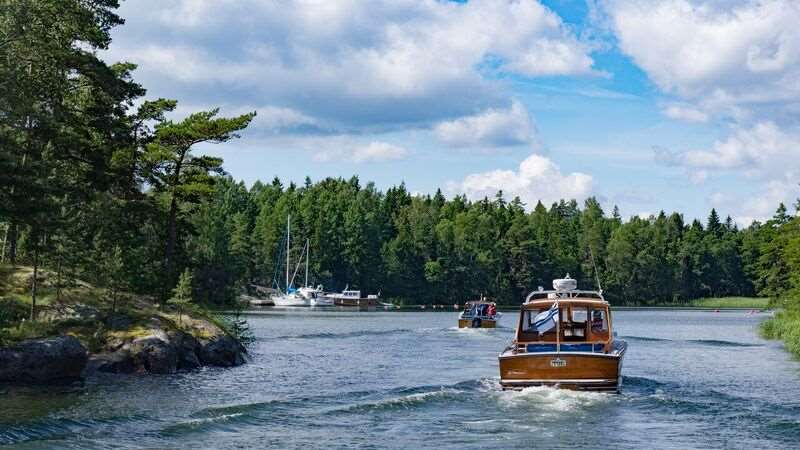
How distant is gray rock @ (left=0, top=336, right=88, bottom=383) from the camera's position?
31000mm

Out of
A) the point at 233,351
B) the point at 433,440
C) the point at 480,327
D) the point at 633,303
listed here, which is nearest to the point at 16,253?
the point at 233,351

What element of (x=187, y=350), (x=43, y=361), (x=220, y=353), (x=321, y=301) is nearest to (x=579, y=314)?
(x=220, y=353)

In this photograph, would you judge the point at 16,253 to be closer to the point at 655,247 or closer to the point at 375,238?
the point at 375,238

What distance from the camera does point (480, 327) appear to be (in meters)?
71.6

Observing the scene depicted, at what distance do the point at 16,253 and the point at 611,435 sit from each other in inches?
1372

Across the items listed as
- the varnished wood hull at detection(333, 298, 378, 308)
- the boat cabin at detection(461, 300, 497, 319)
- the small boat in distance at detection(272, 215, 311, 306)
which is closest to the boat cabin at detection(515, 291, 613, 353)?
the boat cabin at detection(461, 300, 497, 319)

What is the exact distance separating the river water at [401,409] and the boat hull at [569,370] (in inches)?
15.9

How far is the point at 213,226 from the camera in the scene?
4823 inches

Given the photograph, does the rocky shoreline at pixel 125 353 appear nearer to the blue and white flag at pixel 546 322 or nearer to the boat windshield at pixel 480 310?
the blue and white flag at pixel 546 322

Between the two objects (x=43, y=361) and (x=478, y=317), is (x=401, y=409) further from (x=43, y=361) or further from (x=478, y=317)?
(x=478, y=317)

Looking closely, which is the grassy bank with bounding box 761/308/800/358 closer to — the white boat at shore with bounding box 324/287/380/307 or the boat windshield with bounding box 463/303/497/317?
the boat windshield with bounding box 463/303/497/317

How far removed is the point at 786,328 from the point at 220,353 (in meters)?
38.6

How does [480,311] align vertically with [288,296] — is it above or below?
below

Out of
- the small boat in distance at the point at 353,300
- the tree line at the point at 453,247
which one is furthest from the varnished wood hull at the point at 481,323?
the small boat in distance at the point at 353,300
